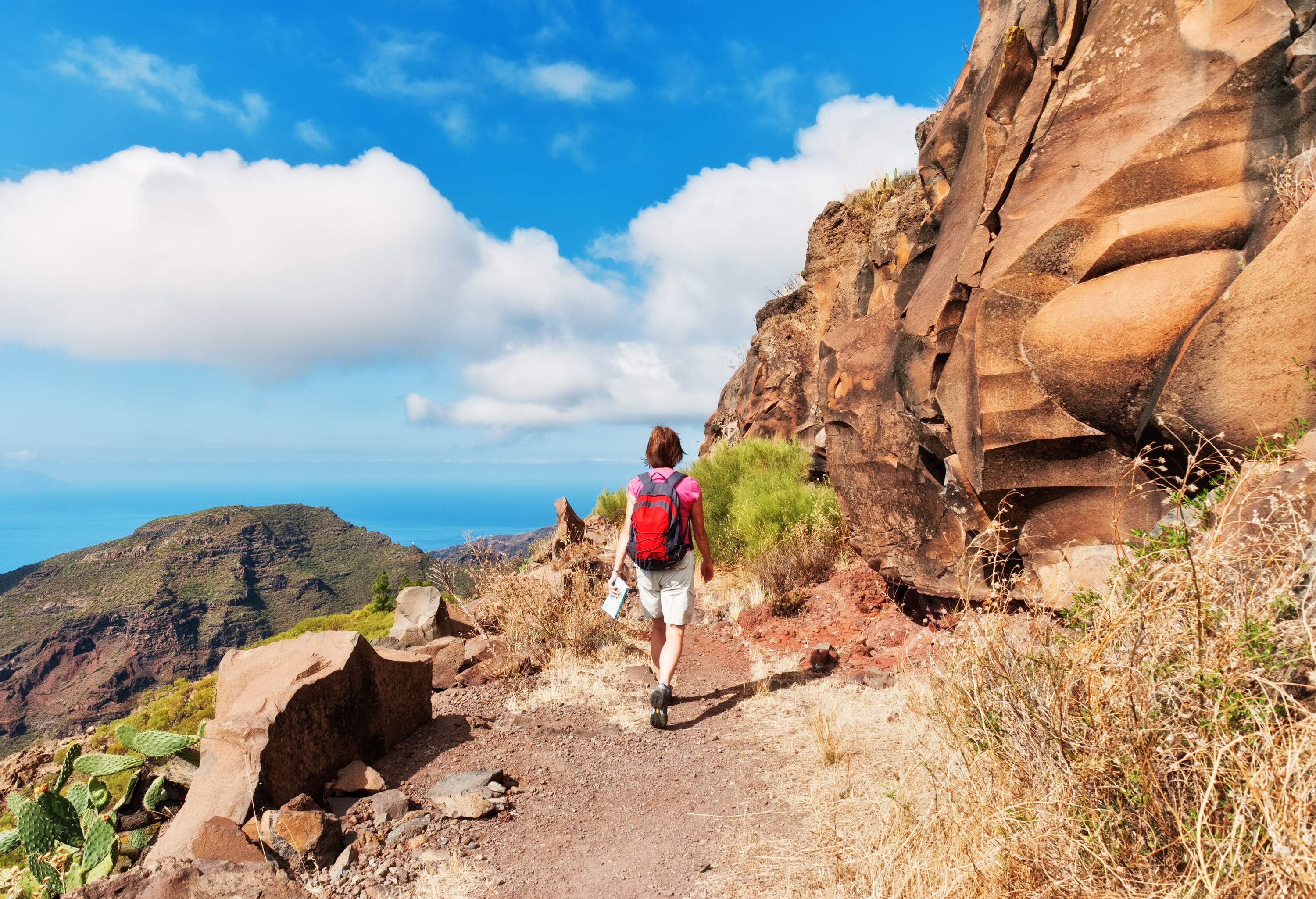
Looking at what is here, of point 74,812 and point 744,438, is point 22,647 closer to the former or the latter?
point 744,438

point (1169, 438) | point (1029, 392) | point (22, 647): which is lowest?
point (22, 647)

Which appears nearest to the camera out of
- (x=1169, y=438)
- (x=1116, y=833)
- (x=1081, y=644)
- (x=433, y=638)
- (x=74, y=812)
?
(x=1116, y=833)

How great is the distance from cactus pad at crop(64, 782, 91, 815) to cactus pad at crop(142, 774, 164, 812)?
11.9 inches

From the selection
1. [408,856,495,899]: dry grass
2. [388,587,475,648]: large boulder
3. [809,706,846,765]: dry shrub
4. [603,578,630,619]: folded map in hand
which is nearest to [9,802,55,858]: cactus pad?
[408,856,495,899]: dry grass

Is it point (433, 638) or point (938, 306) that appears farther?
point (433, 638)

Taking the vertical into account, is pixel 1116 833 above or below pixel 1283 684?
below

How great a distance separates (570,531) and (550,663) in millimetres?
4520

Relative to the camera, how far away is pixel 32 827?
3705 millimetres

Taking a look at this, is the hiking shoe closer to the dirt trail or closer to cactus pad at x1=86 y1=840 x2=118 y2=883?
the dirt trail

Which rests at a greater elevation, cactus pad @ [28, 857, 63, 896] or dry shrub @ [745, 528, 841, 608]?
dry shrub @ [745, 528, 841, 608]

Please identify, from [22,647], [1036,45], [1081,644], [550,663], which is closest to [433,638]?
[550,663]

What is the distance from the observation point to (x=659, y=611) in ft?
18.2

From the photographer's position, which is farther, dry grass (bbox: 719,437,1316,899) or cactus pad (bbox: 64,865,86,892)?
cactus pad (bbox: 64,865,86,892)

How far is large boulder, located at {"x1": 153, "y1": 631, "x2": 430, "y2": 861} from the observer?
12.7 ft
